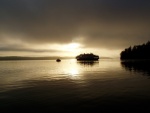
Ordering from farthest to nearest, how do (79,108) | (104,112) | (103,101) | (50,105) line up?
(103,101) → (50,105) → (79,108) → (104,112)

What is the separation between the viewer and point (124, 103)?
1636 centimetres

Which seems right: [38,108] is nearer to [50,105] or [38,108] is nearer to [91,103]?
[50,105]

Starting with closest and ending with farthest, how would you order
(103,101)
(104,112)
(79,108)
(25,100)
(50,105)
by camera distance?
1. (104,112)
2. (79,108)
3. (50,105)
4. (103,101)
5. (25,100)

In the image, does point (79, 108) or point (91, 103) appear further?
point (91, 103)

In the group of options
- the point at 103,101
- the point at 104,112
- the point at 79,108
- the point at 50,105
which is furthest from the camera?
the point at 103,101

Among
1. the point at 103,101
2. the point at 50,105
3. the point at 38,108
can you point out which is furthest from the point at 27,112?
the point at 103,101

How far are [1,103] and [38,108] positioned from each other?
511cm

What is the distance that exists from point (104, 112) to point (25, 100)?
9.65 metres

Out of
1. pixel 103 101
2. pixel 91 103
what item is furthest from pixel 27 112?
pixel 103 101

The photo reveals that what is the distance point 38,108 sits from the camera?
15.2 metres

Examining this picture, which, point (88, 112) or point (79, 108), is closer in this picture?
point (88, 112)

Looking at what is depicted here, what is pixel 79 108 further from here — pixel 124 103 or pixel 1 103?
pixel 1 103

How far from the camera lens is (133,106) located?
15281 mm

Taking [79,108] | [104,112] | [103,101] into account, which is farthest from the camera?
[103,101]
